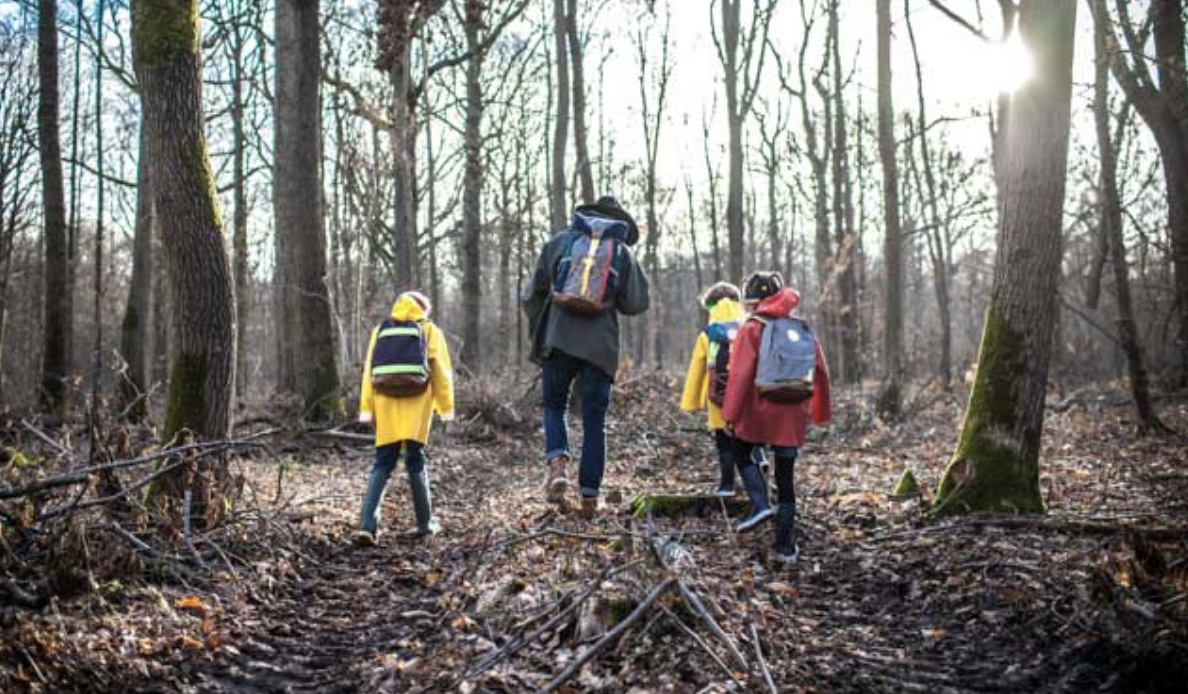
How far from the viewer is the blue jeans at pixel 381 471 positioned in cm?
650

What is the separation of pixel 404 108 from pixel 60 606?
10.7m

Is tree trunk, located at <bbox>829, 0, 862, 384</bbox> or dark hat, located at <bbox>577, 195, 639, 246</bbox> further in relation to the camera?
tree trunk, located at <bbox>829, 0, 862, 384</bbox>

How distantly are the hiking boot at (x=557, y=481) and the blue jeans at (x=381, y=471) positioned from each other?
1088 mm

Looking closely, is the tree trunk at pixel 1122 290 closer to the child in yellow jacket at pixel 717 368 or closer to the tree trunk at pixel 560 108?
the child in yellow jacket at pixel 717 368

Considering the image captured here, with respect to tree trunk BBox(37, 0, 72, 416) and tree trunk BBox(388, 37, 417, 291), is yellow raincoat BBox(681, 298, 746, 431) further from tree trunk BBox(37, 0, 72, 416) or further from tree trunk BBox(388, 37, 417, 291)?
tree trunk BBox(37, 0, 72, 416)

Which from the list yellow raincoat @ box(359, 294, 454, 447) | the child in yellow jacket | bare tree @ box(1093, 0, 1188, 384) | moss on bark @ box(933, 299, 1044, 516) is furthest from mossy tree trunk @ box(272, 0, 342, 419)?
bare tree @ box(1093, 0, 1188, 384)

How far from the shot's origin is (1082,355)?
21766mm

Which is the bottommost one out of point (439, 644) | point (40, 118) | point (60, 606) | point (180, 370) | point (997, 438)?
point (439, 644)

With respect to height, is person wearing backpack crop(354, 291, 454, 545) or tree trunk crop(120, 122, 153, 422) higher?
tree trunk crop(120, 122, 153, 422)

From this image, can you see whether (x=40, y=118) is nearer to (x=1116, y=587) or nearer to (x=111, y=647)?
(x=111, y=647)

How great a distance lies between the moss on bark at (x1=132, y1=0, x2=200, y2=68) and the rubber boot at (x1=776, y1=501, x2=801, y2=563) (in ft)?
17.4

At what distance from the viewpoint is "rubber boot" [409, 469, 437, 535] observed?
663 cm

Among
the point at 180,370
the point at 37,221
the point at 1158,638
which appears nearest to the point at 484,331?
the point at 37,221

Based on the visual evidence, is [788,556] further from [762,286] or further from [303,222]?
[303,222]
